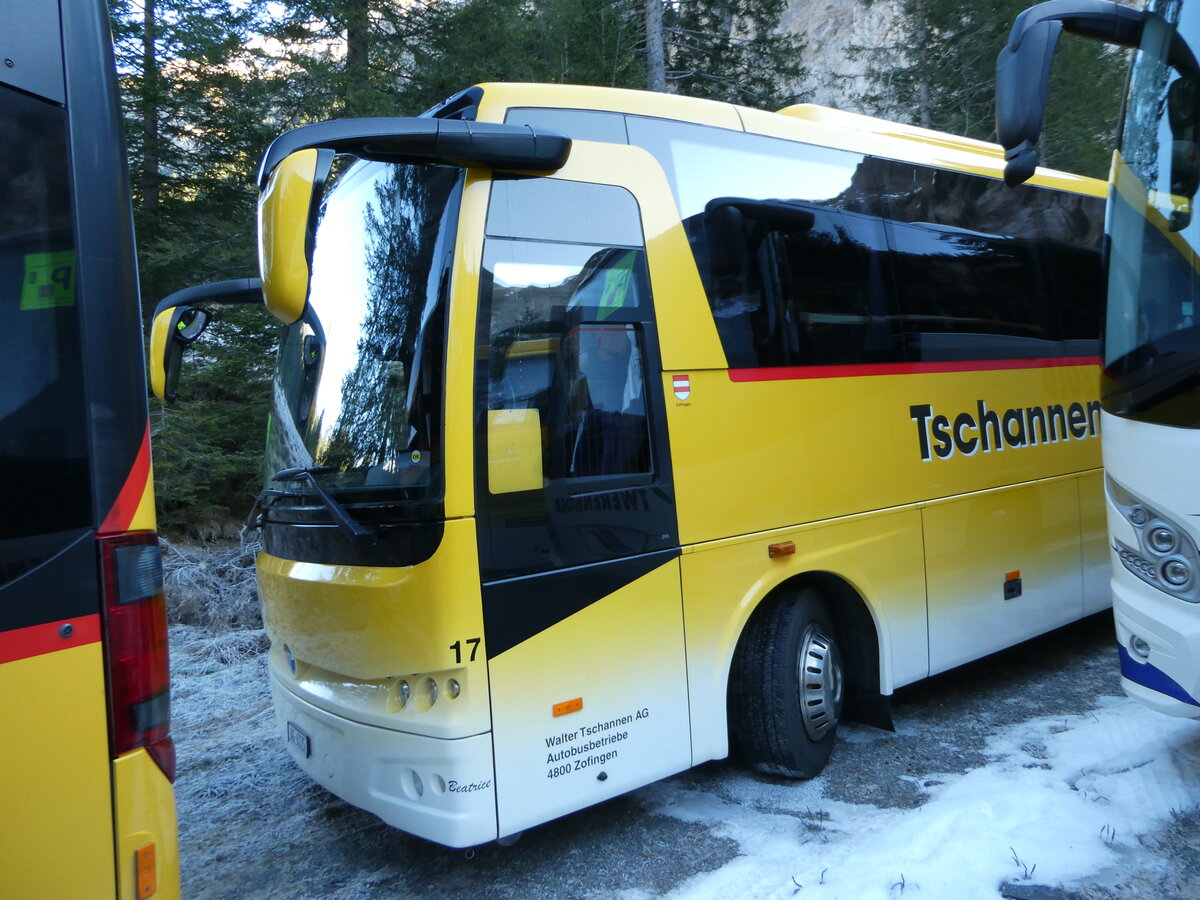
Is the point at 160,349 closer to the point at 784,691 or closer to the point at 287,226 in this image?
the point at 287,226

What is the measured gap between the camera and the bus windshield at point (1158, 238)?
11.6ft

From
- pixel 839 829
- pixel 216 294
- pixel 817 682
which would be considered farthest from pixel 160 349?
pixel 839 829

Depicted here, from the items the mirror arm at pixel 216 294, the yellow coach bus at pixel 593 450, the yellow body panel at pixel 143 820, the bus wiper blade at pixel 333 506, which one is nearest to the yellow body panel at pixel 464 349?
the yellow coach bus at pixel 593 450

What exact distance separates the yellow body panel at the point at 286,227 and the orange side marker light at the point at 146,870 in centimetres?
160

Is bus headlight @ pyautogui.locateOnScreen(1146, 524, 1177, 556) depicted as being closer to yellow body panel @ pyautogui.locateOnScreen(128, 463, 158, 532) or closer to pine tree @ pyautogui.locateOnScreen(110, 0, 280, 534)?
yellow body panel @ pyautogui.locateOnScreen(128, 463, 158, 532)

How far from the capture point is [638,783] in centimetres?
371

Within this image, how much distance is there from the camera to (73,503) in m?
2.14

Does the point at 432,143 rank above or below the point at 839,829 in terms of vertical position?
above

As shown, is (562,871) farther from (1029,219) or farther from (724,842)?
(1029,219)

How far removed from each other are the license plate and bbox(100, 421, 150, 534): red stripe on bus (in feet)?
6.26

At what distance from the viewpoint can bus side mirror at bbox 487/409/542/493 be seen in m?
3.36

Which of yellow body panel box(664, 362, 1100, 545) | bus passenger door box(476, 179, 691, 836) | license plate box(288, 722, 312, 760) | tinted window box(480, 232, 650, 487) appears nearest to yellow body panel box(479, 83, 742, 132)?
bus passenger door box(476, 179, 691, 836)

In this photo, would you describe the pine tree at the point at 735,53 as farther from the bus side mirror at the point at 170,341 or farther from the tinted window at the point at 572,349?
the tinted window at the point at 572,349

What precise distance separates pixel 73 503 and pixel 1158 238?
4015 mm
